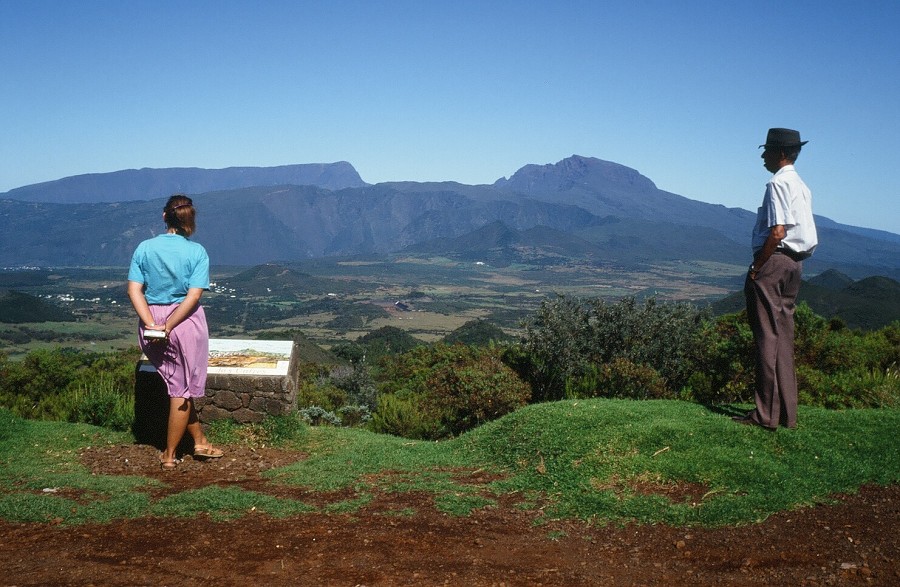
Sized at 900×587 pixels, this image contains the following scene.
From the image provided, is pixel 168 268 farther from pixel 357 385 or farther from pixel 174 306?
pixel 357 385

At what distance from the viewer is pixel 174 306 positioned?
7391mm

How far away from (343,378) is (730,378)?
43.7 feet

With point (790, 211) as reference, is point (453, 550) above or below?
below

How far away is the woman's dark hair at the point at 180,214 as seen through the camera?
24.3 ft

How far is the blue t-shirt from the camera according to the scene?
725 centimetres

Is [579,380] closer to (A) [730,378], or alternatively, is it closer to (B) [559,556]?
(A) [730,378]

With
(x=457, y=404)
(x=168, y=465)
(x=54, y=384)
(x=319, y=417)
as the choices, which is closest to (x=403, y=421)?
(x=457, y=404)

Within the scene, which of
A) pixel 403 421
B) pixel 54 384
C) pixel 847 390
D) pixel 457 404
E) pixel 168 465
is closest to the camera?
pixel 168 465

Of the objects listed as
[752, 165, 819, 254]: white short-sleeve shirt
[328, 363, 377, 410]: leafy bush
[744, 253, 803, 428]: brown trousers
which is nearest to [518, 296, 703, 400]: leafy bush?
[744, 253, 803, 428]: brown trousers

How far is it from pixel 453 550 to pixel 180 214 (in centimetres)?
434

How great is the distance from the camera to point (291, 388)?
905 cm

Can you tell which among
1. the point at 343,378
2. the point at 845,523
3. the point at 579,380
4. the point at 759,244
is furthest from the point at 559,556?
the point at 343,378

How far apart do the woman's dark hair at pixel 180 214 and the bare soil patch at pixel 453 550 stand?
3014 millimetres

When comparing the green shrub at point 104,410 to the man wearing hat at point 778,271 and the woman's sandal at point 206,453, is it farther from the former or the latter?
the man wearing hat at point 778,271
